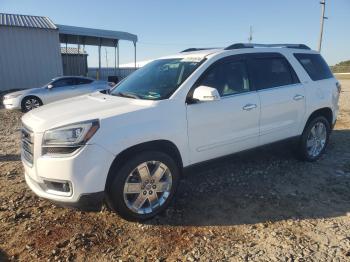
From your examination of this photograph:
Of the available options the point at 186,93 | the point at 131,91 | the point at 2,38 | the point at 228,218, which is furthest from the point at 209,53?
the point at 2,38

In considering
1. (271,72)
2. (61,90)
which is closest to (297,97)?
(271,72)

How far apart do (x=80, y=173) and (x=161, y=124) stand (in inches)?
38.6

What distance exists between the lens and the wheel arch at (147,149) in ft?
11.1

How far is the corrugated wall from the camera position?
19.4 m

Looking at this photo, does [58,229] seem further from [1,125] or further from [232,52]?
[1,125]

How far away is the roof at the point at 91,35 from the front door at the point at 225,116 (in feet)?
62.7

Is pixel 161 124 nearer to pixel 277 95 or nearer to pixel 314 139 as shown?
pixel 277 95

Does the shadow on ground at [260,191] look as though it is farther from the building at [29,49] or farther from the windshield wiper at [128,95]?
the building at [29,49]

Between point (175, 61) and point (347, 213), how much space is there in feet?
9.31

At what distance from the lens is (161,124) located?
11.8 feet

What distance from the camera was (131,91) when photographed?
4.29 meters

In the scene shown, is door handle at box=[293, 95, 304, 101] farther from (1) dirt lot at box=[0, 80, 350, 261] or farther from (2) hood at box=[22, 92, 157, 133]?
(2) hood at box=[22, 92, 157, 133]

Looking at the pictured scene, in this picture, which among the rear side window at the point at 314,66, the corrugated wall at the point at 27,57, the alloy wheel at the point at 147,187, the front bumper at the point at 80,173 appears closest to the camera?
the front bumper at the point at 80,173

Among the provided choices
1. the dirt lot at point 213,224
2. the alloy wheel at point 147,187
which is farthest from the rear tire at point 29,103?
the alloy wheel at point 147,187
